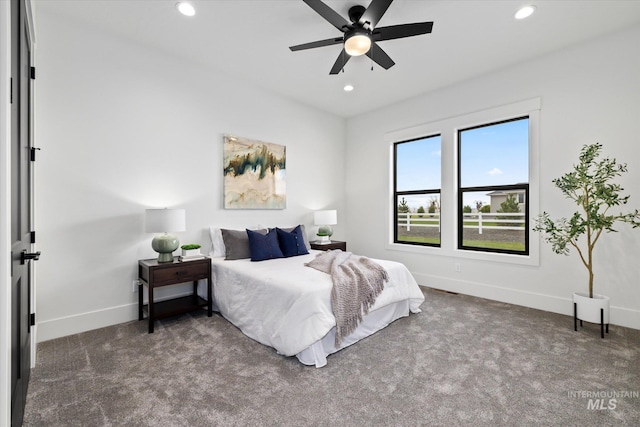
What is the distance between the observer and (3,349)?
1083 millimetres

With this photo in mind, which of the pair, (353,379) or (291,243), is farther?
(291,243)

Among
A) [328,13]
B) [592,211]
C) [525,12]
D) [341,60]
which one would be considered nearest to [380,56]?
[341,60]

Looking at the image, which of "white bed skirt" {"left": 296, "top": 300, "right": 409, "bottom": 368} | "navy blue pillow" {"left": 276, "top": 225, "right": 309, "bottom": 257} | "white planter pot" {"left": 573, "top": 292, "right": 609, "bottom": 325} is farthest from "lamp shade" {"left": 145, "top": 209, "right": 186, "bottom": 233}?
"white planter pot" {"left": 573, "top": 292, "right": 609, "bottom": 325}

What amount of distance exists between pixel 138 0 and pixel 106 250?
2.34 m

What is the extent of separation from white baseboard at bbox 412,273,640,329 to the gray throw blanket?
A: 1.76m

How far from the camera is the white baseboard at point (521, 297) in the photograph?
116 inches

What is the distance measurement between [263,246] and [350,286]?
1.37 meters

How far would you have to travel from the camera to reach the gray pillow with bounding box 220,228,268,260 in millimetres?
3531

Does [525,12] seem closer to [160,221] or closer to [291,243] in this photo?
[291,243]

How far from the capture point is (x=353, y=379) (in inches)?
80.8

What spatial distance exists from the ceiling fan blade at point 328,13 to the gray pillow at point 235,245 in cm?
245

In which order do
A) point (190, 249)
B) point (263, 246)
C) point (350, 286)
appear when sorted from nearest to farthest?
point (350, 286)
point (190, 249)
point (263, 246)

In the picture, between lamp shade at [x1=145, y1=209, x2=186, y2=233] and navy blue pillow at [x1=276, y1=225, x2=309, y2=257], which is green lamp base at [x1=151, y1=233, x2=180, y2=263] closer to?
lamp shade at [x1=145, y1=209, x2=186, y2=233]

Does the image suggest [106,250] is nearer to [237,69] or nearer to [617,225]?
[237,69]
